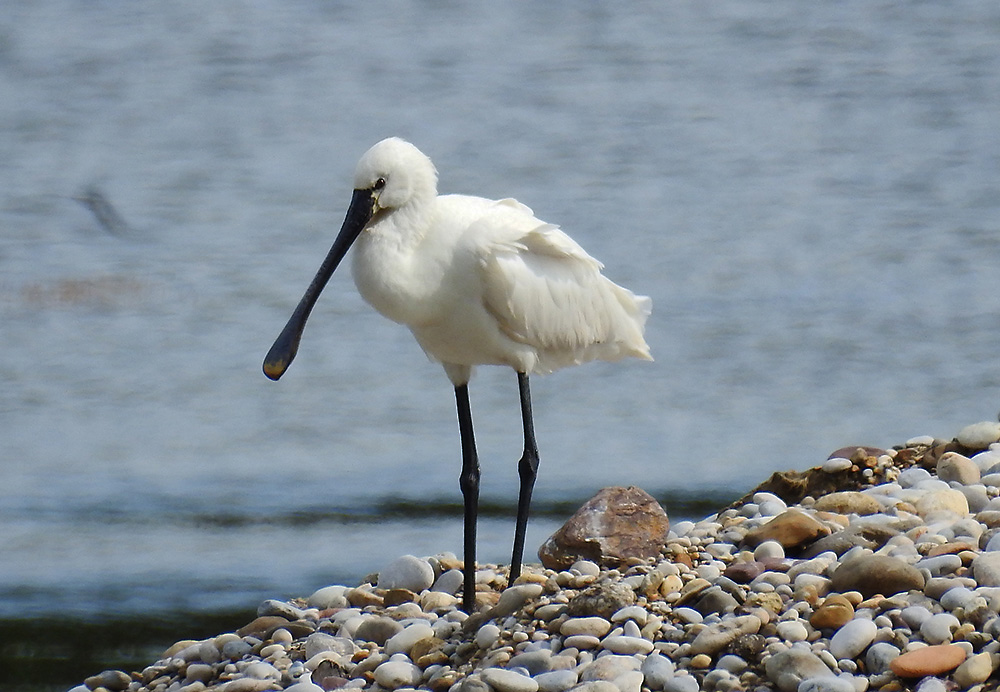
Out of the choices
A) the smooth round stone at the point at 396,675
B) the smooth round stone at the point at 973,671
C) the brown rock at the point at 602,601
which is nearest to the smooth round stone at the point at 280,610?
the smooth round stone at the point at 396,675

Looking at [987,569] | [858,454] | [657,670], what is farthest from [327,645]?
[858,454]

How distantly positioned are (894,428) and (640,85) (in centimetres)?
643

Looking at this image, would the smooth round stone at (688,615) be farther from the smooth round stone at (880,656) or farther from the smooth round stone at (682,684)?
the smooth round stone at (880,656)

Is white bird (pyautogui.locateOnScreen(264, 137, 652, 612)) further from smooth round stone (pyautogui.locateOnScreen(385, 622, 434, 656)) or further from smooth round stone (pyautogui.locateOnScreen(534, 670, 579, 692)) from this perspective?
smooth round stone (pyautogui.locateOnScreen(534, 670, 579, 692))

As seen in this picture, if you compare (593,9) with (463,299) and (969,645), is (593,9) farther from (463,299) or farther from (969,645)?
(969,645)

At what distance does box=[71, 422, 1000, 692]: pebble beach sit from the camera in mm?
3766

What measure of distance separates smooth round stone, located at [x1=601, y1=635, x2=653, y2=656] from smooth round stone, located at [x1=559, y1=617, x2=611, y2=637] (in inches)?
4.0

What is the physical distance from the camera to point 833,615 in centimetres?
388

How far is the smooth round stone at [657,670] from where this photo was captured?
12.6 feet

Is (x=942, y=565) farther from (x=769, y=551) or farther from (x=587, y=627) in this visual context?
(x=587, y=627)

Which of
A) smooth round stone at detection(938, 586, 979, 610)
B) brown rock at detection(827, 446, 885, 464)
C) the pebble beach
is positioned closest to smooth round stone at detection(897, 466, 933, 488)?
the pebble beach

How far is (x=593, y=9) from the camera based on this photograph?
50.4 ft

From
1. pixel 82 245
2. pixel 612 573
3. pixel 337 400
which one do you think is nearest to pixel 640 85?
pixel 82 245

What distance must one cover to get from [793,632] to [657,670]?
350 millimetres
